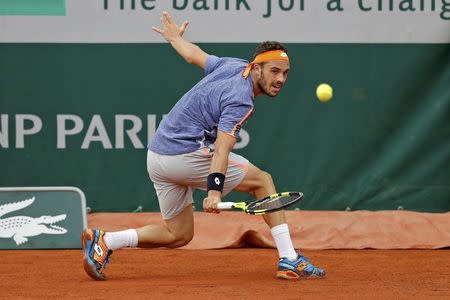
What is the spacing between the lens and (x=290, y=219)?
25.5 ft

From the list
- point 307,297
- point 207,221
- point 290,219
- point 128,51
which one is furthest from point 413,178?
point 307,297

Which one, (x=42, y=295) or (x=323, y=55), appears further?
(x=323, y=55)

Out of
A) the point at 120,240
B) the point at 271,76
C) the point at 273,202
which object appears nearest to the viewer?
the point at 273,202

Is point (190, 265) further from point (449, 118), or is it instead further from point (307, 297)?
point (449, 118)

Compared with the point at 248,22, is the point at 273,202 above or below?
below

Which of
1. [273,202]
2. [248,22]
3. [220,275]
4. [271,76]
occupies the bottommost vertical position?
[220,275]

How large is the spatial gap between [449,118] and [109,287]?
3.62m

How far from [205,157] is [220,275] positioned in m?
0.74

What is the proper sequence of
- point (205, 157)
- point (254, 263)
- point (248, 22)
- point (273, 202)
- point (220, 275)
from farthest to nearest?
point (248, 22) < point (254, 263) < point (220, 275) < point (205, 157) < point (273, 202)

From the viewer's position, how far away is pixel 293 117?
805 centimetres

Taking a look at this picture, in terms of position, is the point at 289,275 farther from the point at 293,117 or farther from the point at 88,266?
the point at 293,117

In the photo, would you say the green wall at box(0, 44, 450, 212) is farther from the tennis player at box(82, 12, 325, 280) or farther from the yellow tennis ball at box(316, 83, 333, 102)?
the tennis player at box(82, 12, 325, 280)

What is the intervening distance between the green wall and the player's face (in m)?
2.51

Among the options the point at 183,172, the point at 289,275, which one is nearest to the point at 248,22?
the point at 183,172
